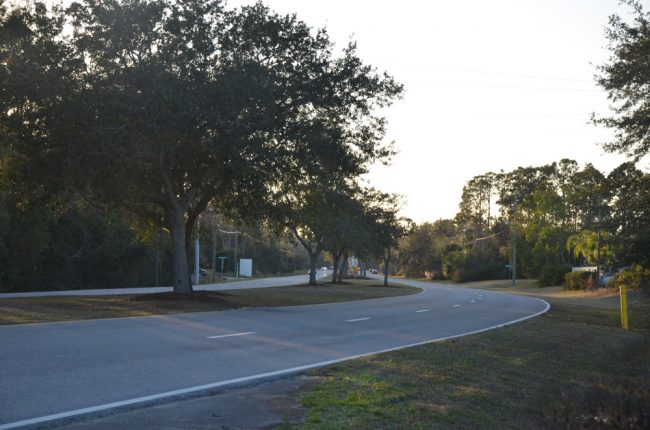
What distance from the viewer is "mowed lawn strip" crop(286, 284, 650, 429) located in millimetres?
8062

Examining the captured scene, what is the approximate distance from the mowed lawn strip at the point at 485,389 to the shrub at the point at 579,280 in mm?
44083

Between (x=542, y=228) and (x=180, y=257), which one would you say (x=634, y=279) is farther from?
(x=542, y=228)

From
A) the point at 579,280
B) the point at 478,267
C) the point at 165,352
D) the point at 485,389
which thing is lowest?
the point at 485,389

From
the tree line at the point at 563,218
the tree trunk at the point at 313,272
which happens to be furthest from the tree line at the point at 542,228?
the tree trunk at the point at 313,272

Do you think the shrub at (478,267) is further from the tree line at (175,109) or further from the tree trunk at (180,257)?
the tree trunk at (180,257)

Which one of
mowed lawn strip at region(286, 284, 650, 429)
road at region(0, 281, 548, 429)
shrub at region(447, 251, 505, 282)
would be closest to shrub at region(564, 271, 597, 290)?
shrub at region(447, 251, 505, 282)

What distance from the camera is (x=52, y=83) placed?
75.1ft

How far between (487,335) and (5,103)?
16.5m

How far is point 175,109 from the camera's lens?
23.4m

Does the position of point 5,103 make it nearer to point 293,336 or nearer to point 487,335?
point 293,336

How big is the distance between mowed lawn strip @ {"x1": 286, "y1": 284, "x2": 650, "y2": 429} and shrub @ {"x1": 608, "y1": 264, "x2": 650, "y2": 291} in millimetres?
17393

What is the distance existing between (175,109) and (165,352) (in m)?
12.5

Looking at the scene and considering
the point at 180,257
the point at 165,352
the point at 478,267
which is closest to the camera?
the point at 165,352

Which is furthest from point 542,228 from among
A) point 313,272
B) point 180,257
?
point 180,257
